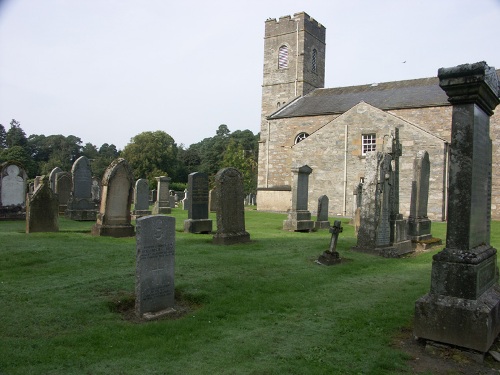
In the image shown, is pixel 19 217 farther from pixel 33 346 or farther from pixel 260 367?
pixel 260 367

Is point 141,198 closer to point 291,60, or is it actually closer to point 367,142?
point 367,142

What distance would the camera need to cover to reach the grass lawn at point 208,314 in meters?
4.01

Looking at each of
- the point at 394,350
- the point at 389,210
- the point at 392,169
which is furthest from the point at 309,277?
the point at 392,169

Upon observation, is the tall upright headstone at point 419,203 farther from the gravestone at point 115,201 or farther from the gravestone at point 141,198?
the gravestone at point 141,198

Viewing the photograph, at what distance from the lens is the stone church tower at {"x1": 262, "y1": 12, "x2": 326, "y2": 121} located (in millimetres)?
37844

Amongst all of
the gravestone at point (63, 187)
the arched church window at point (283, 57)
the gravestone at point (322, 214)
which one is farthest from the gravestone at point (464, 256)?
the arched church window at point (283, 57)

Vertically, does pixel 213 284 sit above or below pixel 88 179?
below

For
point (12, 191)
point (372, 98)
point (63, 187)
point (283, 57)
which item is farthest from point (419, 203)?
point (283, 57)

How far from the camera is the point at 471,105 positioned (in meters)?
4.54

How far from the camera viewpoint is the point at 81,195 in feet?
53.7

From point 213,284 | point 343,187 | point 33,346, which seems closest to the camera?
point 33,346

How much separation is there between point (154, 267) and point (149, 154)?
5206cm

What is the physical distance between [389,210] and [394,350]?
7501mm

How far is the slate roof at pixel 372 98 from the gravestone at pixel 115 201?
22.2 metres
